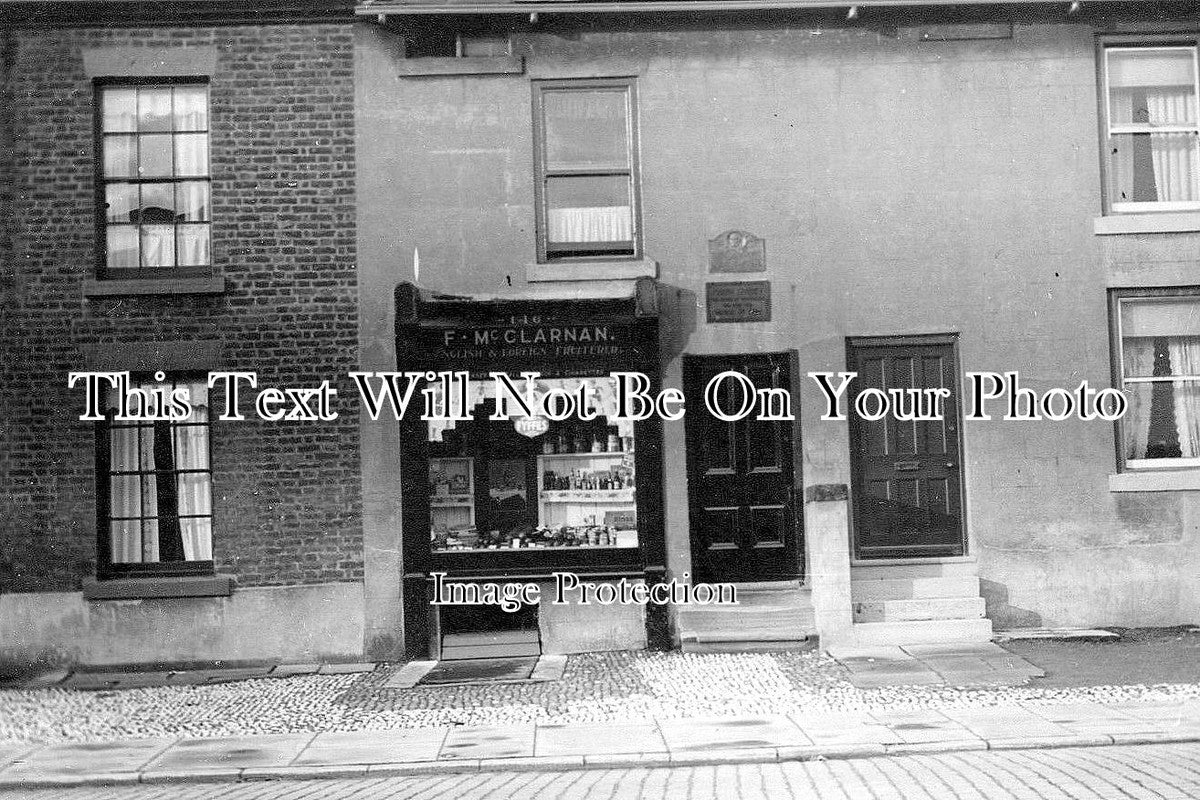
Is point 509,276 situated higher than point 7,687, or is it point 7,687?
point 509,276

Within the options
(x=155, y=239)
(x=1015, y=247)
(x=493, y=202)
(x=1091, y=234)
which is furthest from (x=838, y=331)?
(x=155, y=239)

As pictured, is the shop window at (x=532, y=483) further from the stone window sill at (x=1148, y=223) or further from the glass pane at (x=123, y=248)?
the stone window sill at (x=1148, y=223)

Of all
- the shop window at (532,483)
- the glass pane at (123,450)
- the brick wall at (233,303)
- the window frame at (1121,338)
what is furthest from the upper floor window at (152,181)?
the window frame at (1121,338)

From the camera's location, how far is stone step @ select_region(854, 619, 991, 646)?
37.0 ft

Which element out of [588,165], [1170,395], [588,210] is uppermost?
[588,165]

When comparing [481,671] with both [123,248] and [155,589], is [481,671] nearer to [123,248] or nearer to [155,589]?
[155,589]

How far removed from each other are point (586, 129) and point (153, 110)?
438 cm

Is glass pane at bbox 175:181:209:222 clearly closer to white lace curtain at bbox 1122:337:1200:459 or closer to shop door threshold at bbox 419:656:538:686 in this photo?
shop door threshold at bbox 419:656:538:686

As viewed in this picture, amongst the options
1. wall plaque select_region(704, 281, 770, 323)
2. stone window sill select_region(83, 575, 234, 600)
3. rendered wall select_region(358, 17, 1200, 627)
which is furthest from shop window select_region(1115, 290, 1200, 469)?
stone window sill select_region(83, 575, 234, 600)

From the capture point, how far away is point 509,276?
11.7 metres

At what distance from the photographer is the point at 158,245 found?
1173 cm

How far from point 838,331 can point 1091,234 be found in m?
2.79

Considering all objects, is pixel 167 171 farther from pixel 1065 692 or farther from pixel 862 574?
pixel 1065 692

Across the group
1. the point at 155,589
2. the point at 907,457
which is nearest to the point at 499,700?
the point at 155,589
